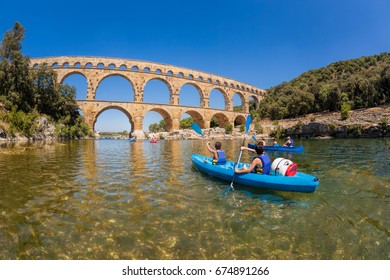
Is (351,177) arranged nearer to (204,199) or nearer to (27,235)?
(204,199)

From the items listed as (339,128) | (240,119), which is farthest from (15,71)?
(240,119)

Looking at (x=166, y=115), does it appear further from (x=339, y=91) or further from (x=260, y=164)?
(x=260, y=164)

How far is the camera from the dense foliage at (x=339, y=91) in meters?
35.2

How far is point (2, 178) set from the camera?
631 cm

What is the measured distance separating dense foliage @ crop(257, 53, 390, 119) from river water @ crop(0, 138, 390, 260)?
33.3 m

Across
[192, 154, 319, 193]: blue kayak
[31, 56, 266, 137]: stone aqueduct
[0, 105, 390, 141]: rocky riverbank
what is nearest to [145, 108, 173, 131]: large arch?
[31, 56, 266, 137]: stone aqueduct

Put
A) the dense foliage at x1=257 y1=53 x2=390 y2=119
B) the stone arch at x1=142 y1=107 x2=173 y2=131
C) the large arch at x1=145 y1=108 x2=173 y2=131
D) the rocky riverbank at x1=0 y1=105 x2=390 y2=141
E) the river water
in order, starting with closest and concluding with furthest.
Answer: the river water → the rocky riverbank at x1=0 y1=105 x2=390 y2=141 → the dense foliage at x1=257 y1=53 x2=390 y2=119 → the stone arch at x1=142 y1=107 x2=173 y2=131 → the large arch at x1=145 y1=108 x2=173 y2=131

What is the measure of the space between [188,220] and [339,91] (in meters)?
43.2

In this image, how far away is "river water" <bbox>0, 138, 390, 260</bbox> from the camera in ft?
9.75

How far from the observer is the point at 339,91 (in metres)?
38.3

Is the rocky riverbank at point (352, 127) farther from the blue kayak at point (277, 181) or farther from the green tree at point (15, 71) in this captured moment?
the green tree at point (15, 71)

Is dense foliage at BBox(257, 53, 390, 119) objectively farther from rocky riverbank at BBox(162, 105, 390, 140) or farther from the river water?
the river water
